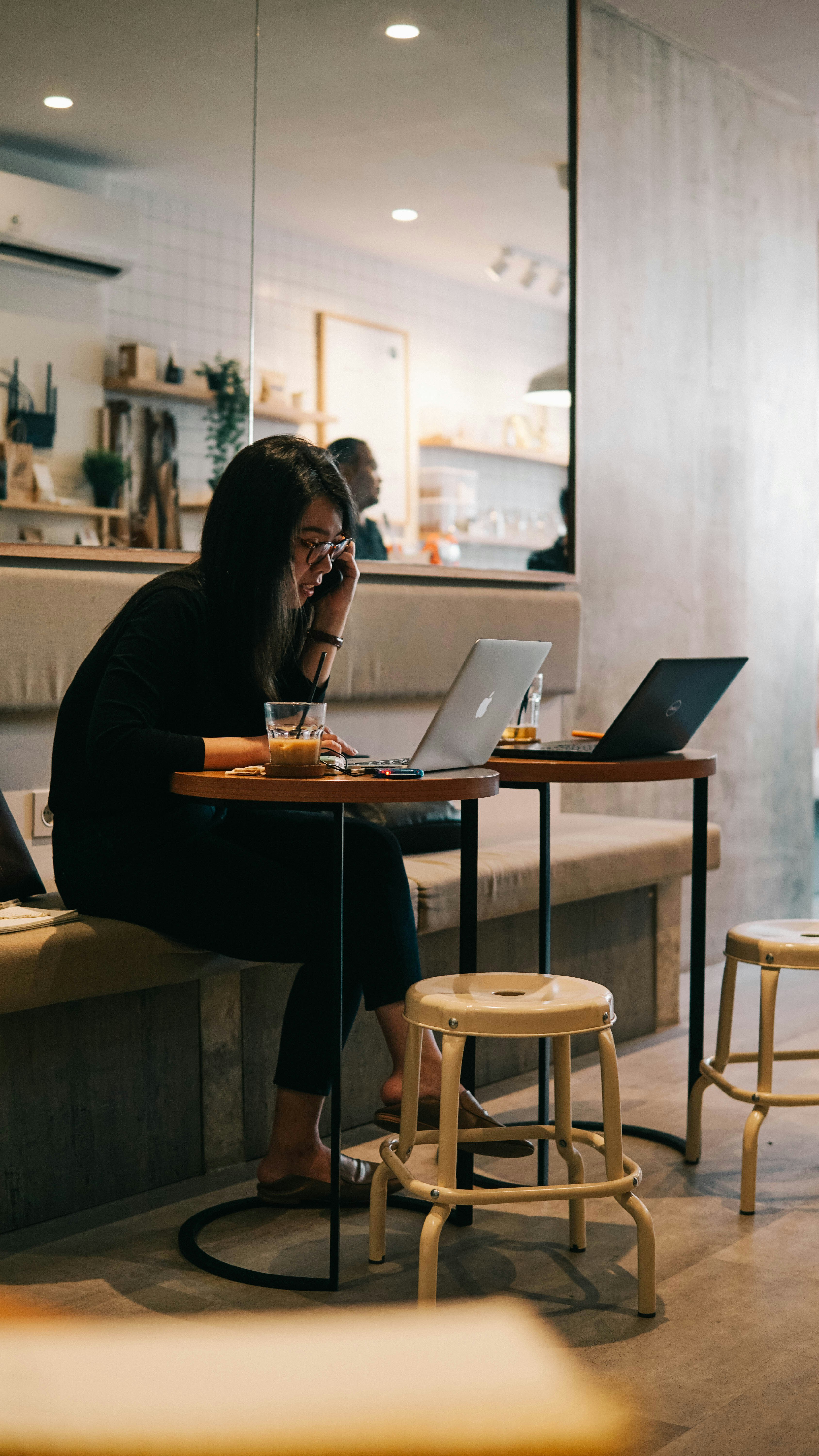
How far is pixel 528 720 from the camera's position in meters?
2.71

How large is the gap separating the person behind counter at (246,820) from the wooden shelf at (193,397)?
Answer: 0.81 meters

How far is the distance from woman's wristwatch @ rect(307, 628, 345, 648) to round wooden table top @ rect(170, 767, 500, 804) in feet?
2.07

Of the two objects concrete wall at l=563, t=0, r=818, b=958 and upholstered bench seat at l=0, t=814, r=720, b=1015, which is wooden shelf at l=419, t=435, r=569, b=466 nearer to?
concrete wall at l=563, t=0, r=818, b=958

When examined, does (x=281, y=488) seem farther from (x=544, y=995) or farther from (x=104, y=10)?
(x=104, y=10)

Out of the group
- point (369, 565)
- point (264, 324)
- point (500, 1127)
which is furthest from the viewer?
point (369, 565)

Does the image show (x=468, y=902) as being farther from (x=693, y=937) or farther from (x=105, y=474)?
(x=105, y=474)

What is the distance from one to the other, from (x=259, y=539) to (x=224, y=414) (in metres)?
1.08

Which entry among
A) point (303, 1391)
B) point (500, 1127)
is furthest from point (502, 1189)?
point (303, 1391)

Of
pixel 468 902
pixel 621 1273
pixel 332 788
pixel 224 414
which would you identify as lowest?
pixel 621 1273

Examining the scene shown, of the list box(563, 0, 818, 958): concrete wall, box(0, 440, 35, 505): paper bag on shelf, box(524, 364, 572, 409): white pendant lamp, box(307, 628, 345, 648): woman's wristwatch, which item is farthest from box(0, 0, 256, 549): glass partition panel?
box(563, 0, 818, 958): concrete wall

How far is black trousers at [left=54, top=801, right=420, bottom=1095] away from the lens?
219 centimetres

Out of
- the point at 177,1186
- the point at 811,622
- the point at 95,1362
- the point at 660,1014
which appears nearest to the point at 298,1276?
the point at 177,1186

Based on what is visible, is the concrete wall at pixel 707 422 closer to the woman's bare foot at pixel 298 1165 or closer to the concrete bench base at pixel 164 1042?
the concrete bench base at pixel 164 1042

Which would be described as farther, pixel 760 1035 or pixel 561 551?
pixel 561 551
